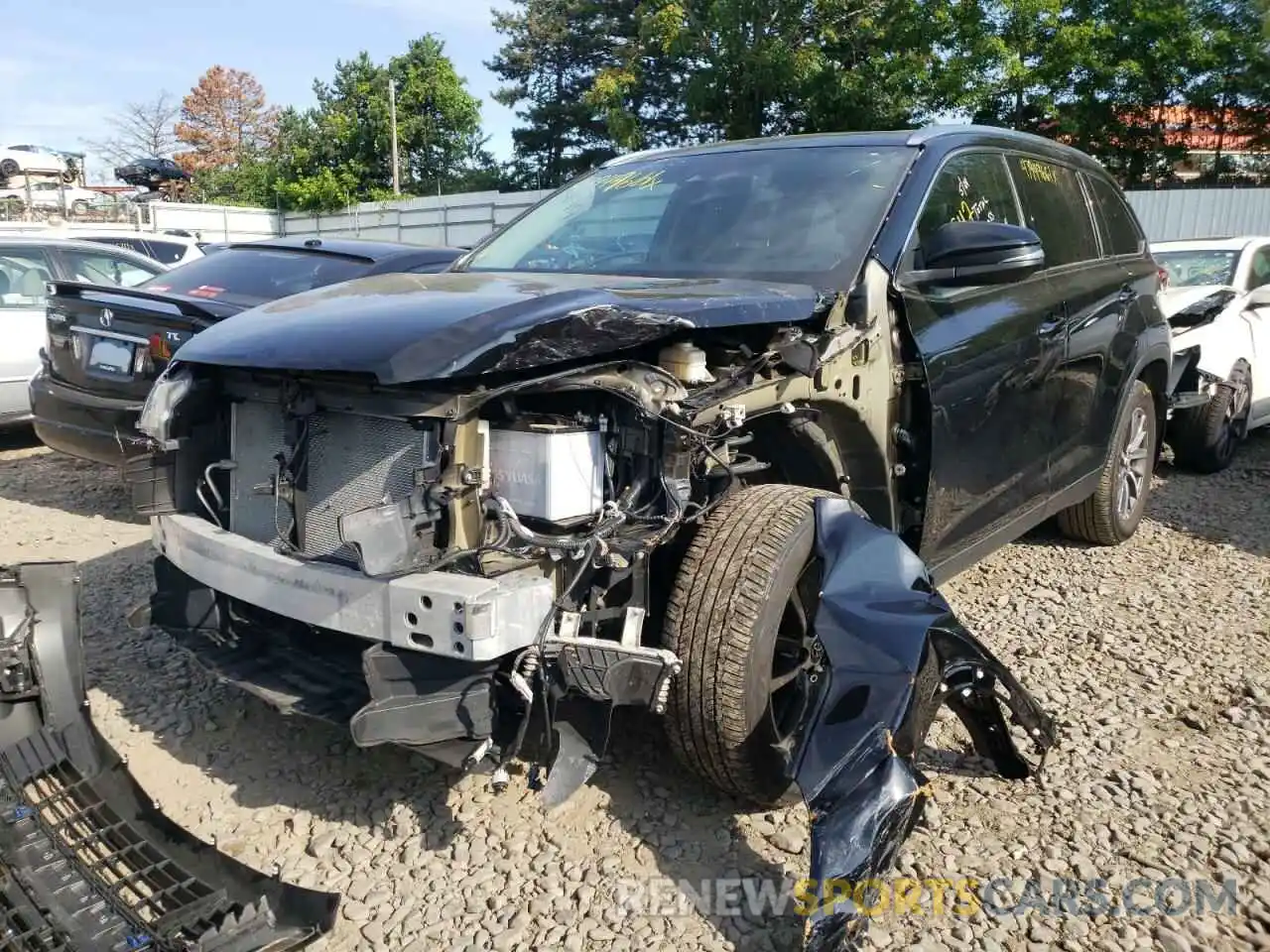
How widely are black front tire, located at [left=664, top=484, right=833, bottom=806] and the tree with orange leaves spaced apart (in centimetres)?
5989

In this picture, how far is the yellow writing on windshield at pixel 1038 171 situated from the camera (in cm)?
424

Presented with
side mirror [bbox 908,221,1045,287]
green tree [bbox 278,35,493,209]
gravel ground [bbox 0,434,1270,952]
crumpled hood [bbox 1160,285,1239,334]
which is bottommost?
gravel ground [bbox 0,434,1270,952]

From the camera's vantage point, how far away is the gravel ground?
239 cm

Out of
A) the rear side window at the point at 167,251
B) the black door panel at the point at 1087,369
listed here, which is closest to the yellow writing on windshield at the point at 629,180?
the black door panel at the point at 1087,369

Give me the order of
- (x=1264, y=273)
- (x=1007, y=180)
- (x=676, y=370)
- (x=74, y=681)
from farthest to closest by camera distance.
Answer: (x=1264, y=273) → (x=1007, y=180) → (x=74, y=681) → (x=676, y=370)

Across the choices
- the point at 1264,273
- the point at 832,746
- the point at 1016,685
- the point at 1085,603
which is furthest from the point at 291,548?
the point at 1264,273

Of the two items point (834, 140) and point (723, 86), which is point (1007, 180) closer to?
point (834, 140)

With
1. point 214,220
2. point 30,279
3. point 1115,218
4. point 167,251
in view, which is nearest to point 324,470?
point 1115,218

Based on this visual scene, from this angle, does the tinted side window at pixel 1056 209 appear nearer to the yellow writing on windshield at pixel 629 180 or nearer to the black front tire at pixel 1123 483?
the black front tire at pixel 1123 483

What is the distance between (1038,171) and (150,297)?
14.7 feet

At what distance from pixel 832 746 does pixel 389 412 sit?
4.34 feet

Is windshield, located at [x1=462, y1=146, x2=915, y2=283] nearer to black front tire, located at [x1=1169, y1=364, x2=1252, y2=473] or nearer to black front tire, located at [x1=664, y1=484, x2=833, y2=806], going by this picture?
black front tire, located at [x1=664, y1=484, x2=833, y2=806]

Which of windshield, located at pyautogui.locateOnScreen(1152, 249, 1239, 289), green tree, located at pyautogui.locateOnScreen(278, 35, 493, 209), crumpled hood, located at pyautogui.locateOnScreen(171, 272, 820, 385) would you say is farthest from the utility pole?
crumpled hood, located at pyautogui.locateOnScreen(171, 272, 820, 385)

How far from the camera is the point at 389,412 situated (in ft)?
7.93
